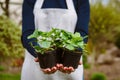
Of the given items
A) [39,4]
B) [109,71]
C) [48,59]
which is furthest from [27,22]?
[109,71]

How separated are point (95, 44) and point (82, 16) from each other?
1091 centimetres

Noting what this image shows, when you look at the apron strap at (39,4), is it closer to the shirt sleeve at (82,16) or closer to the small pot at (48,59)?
the shirt sleeve at (82,16)

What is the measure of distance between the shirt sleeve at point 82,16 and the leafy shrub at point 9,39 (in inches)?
186

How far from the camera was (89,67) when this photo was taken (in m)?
13.6

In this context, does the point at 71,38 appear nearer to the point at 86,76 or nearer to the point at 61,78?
the point at 61,78

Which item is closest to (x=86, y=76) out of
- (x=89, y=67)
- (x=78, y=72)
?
(x=89, y=67)

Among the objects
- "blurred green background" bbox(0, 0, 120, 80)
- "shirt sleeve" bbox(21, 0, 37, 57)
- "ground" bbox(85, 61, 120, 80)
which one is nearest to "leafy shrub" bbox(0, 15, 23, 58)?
"blurred green background" bbox(0, 0, 120, 80)

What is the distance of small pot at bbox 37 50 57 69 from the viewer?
3.28 m

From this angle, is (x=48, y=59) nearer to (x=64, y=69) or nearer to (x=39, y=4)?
(x=64, y=69)

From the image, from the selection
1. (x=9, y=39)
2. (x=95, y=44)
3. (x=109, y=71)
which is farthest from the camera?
(x=95, y=44)

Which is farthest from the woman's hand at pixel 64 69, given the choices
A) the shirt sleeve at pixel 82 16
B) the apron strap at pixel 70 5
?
the apron strap at pixel 70 5

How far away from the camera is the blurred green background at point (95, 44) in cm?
856

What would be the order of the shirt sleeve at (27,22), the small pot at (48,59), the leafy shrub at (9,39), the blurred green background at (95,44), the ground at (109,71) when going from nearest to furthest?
the small pot at (48,59), the shirt sleeve at (27,22), the leafy shrub at (9,39), the blurred green background at (95,44), the ground at (109,71)

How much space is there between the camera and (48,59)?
328 centimetres
